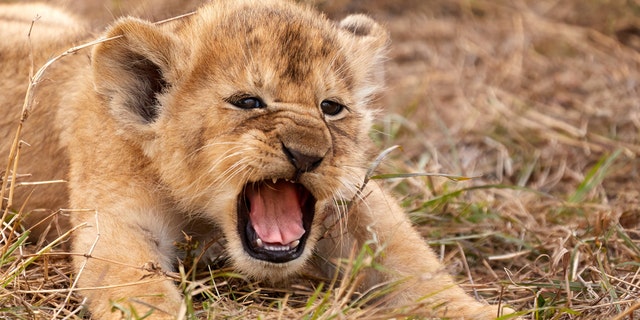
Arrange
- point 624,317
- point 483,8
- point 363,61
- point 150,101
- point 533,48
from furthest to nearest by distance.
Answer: point 483,8, point 533,48, point 363,61, point 150,101, point 624,317

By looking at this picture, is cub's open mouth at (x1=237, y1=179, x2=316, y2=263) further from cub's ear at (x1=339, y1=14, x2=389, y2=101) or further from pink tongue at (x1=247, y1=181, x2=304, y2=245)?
cub's ear at (x1=339, y1=14, x2=389, y2=101)

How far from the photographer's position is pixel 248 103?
173 inches

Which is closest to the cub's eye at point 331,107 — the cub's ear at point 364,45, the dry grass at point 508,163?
the cub's ear at point 364,45

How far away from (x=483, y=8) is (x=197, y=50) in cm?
651

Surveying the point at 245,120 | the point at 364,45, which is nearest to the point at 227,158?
the point at 245,120

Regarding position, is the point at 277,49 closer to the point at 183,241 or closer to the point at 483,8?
the point at 183,241

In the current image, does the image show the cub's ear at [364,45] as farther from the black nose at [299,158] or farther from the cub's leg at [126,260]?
the cub's leg at [126,260]

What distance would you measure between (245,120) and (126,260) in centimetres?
85

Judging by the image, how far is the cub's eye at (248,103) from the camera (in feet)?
14.4

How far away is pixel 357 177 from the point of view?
4.67 meters

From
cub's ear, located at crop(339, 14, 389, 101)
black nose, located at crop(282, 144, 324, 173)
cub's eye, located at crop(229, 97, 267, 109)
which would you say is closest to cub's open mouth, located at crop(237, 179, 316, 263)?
black nose, located at crop(282, 144, 324, 173)

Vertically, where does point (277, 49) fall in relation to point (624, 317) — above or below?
above

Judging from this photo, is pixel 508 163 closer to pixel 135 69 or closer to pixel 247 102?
pixel 247 102

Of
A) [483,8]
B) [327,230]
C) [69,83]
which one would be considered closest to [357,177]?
[327,230]
